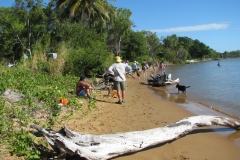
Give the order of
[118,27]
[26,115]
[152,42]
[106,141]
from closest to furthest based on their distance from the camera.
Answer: [106,141], [26,115], [118,27], [152,42]

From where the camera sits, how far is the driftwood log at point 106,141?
3.67 m

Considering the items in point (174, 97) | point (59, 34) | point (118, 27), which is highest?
point (118, 27)

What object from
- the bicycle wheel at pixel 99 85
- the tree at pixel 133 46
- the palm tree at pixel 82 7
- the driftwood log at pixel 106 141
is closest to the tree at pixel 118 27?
the tree at pixel 133 46

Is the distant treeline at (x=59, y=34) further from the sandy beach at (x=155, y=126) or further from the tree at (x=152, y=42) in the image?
the tree at (x=152, y=42)

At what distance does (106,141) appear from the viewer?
4.19 metres

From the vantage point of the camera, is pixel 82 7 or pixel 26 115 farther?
pixel 82 7

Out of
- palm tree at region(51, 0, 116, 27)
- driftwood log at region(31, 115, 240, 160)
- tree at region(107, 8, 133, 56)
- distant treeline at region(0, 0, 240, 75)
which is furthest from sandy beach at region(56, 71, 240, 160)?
tree at region(107, 8, 133, 56)

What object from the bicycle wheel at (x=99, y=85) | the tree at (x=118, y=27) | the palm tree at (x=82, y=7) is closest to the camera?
the bicycle wheel at (x=99, y=85)

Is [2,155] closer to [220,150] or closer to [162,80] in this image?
[220,150]

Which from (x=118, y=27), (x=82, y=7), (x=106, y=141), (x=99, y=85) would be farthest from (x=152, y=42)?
(x=106, y=141)

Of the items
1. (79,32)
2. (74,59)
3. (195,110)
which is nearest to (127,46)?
(79,32)

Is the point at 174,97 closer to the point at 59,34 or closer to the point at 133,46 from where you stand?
the point at 59,34

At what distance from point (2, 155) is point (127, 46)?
51.2 m

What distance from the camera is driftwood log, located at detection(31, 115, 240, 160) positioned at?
3.67m
